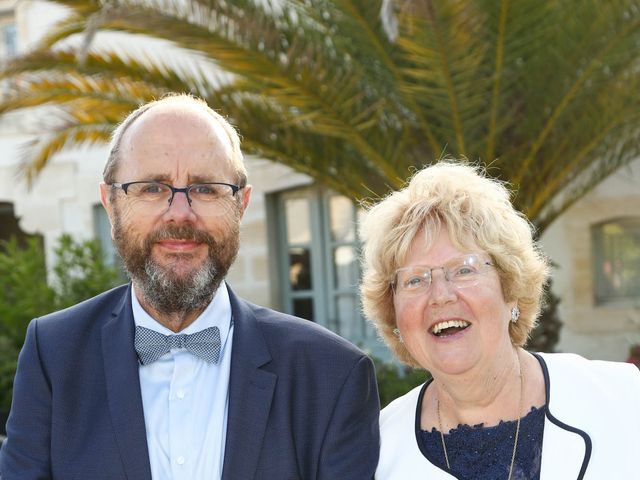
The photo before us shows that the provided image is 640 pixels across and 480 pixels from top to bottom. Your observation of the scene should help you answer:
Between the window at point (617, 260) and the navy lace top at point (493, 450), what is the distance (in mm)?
5610

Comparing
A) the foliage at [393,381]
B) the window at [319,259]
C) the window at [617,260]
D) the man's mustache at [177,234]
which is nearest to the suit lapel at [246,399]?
the man's mustache at [177,234]

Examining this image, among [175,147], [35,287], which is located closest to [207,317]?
[175,147]

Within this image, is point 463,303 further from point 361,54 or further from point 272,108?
point 272,108

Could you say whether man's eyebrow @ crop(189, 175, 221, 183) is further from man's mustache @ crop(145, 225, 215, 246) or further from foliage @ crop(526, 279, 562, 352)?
foliage @ crop(526, 279, 562, 352)

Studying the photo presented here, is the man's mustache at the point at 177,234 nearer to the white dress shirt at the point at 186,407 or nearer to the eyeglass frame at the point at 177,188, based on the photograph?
the eyeglass frame at the point at 177,188

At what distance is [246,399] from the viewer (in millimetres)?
2549

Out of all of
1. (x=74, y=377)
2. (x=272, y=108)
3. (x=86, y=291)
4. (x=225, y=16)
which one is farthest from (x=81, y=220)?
(x=74, y=377)

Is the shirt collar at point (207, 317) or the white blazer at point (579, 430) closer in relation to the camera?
the white blazer at point (579, 430)

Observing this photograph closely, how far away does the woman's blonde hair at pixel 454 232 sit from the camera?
2.70 m

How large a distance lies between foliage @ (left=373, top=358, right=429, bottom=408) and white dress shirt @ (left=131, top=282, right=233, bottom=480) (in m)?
3.52

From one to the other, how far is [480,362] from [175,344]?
2.82 ft

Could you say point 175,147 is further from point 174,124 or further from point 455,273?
point 455,273

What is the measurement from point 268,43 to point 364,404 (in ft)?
10.9

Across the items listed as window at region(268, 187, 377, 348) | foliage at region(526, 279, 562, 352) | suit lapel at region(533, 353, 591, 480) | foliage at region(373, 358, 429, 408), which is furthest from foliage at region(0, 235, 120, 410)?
suit lapel at region(533, 353, 591, 480)
